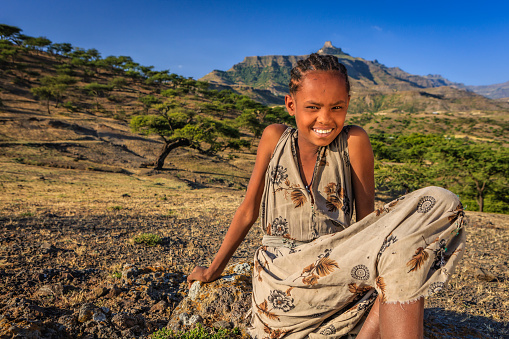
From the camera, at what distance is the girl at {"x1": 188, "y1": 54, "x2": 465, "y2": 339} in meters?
1.14

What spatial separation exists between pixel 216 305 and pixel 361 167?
1266 mm

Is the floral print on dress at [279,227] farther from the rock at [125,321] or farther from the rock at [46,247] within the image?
the rock at [46,247]

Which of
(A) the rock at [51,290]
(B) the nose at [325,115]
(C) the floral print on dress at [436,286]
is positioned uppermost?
(B) the nose at [325,115]

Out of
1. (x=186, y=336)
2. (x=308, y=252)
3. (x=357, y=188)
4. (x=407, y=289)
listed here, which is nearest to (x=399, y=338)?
(x=407, y=289)

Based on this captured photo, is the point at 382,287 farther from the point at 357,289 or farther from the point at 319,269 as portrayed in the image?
the point at 319,269

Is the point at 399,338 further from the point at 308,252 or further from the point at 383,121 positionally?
the point at 383,121

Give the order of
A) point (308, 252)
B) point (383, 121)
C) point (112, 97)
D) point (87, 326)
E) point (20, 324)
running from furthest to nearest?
point (383, 121)
point (112, 97)
point (87, 326)
point (20, 324)
point (308, 252)

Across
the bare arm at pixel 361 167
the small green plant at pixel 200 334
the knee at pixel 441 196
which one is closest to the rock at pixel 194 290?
the small green plant at pixel 200 334

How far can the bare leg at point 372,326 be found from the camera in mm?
1249

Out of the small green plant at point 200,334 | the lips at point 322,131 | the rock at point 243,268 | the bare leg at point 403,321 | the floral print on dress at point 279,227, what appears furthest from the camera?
the rock at point 243,268

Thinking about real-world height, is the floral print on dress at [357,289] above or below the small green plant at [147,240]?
above

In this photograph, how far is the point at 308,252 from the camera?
1.42 meters

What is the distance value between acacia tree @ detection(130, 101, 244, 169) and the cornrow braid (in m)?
19.9

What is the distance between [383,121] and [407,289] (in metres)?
82.3
